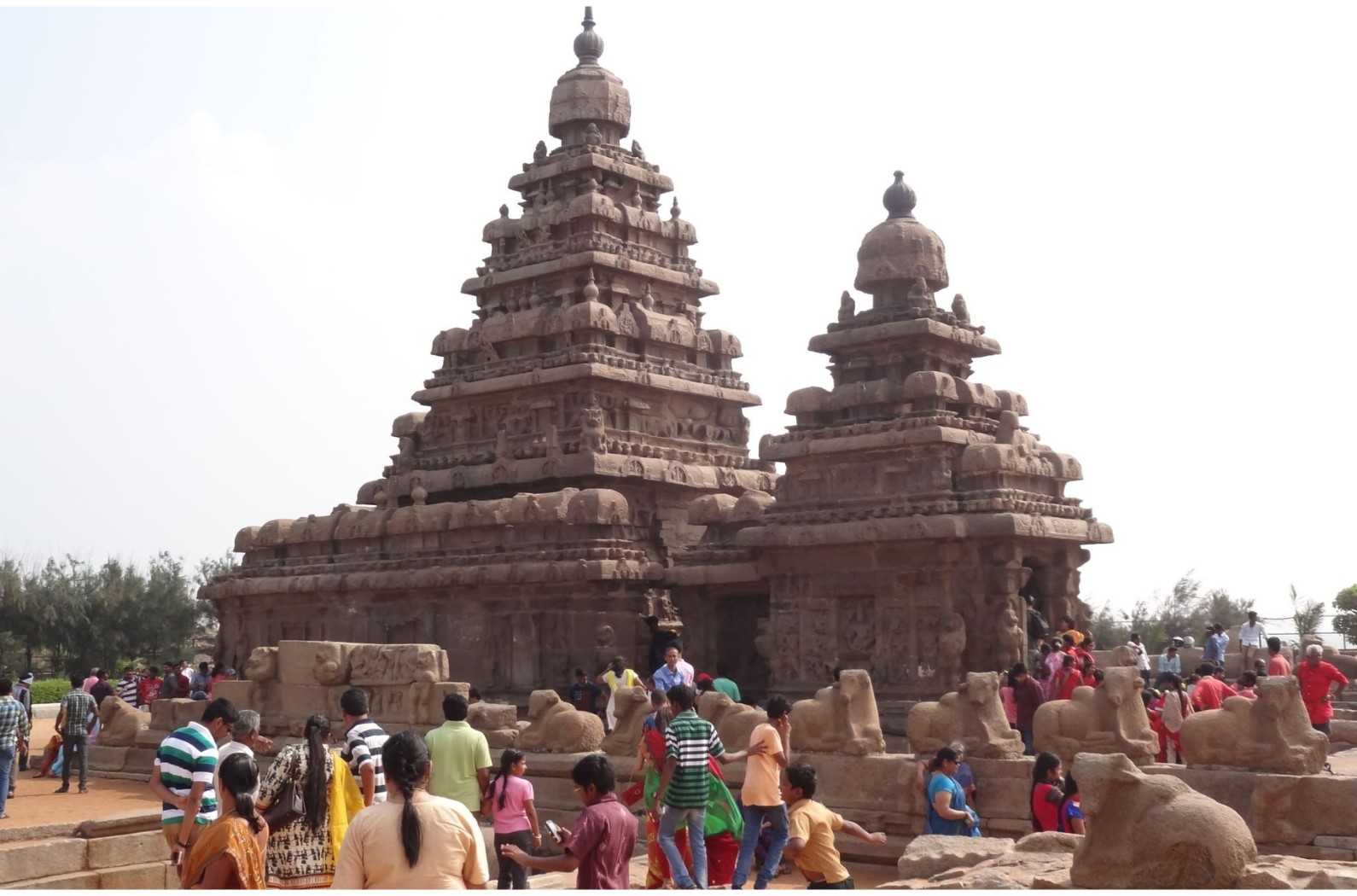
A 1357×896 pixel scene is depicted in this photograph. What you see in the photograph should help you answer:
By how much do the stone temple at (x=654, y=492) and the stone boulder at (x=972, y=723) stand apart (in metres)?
6.91

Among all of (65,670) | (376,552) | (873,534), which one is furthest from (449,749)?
(65,670)

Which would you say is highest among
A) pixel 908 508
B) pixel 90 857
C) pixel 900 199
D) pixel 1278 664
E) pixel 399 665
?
pixel 900 199

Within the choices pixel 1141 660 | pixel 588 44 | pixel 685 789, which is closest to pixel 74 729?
pixel 685 789

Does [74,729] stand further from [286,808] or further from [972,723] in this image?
[286,808]

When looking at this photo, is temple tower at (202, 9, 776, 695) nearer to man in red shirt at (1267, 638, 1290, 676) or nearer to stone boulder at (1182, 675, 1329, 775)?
man in red shirt at (1267, 638, 1290, 676)

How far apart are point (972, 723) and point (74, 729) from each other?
1271cm

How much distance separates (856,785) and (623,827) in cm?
599

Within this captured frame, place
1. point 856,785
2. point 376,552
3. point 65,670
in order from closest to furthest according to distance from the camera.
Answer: point 856,785, point 376,552, point 65,670

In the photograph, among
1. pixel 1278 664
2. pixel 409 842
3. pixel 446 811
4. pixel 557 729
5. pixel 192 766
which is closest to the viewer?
pixel 409 842

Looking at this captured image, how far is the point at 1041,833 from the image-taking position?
9445mm

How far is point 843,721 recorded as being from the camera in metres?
13.4

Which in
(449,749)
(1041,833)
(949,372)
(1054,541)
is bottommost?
(1041,833)

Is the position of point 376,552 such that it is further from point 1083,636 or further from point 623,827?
point 623,827

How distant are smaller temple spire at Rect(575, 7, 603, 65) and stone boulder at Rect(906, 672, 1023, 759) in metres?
22.2
